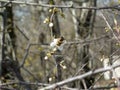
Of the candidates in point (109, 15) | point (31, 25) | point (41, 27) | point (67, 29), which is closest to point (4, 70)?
point (109, 15)

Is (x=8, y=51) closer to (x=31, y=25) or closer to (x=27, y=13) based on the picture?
(x=27, y=13)

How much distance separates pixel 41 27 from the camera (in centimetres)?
1112

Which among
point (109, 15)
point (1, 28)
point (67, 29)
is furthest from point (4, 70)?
point (67, 29)

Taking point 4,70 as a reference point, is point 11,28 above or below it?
above

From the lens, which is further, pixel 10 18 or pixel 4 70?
pixel 10 18

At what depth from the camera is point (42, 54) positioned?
808cm

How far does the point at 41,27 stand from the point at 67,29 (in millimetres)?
3263

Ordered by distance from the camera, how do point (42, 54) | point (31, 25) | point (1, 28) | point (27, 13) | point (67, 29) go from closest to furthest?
point (1, 28)
point (42, 54)
point (27, 13)
point (31, 25)
point (67, 29)

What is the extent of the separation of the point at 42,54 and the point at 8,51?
3.15 feet

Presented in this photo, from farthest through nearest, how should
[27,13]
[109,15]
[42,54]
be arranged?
[27,13], [42,54], [109,15]

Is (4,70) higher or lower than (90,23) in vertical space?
lower

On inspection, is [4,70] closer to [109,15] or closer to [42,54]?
[42,54]

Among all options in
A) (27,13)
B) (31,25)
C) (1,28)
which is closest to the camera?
(1,28)

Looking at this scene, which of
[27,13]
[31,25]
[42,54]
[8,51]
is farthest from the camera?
[31,25]
